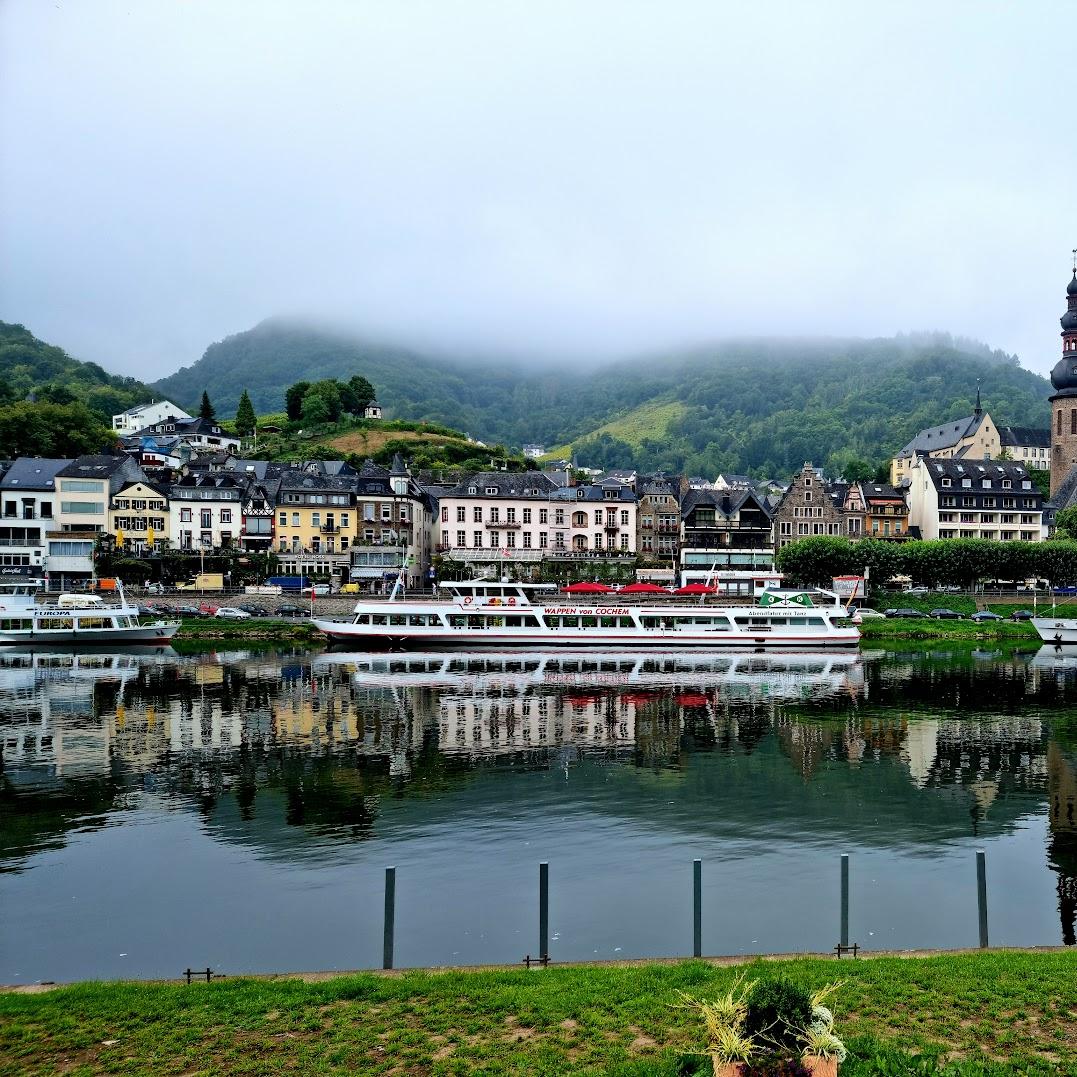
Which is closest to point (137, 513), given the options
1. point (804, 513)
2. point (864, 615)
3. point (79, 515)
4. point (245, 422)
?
point (79, 515)

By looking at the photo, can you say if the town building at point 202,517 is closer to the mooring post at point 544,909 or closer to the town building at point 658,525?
the town building at point 658,525

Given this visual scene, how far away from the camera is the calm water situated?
16.3 metres

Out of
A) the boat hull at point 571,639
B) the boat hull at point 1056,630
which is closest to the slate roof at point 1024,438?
the boat hull at point 1056,630

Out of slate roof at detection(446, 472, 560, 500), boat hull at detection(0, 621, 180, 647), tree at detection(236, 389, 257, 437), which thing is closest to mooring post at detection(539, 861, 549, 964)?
boat hull at detection(0, 621, 180, 647)

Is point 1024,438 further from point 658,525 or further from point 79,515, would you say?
point 79,515

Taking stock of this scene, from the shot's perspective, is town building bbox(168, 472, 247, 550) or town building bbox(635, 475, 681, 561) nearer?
town building bbox(168, 472, 247, 550)

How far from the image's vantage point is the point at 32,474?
10219 centimetres

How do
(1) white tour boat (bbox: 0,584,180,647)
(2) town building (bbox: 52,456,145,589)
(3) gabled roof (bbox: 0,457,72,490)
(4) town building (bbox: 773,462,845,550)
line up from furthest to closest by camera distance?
(4) town building (bbox: 773,462,845,550) → (3) gabled roof (bbox: 0,457,72,490) → (2) town building (bbox: 52,456,145,589) → (1) white tour boat (bbox: 0,584,180,647)

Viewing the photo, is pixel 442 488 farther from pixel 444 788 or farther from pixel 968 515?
pixel 444 788

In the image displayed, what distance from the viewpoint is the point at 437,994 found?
1139 centimetres

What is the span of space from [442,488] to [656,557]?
30752mm

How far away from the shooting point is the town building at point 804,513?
11856 centimetres

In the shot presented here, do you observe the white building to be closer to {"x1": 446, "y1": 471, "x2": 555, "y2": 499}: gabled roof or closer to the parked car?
{"x1": 446, "y1": 471, "x2": 555, "y2": 499}: gabled roof

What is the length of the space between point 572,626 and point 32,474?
68.7 m
